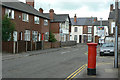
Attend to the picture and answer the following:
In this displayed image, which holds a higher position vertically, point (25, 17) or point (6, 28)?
point (25, 17)

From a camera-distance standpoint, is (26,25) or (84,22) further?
(84,22)

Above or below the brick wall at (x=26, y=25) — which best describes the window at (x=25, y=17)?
above

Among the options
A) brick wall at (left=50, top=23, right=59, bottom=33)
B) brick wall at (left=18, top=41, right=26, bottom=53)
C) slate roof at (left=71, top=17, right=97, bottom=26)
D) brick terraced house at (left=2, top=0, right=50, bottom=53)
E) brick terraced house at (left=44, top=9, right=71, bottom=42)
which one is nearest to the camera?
brick wall at (left=18, top=41, right=26, bottom=53)

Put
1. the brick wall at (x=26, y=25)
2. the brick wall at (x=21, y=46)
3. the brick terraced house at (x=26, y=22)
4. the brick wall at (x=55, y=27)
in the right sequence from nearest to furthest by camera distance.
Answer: the brick wall at (x=21, y=46), the brick terraced house at (x=26, y=22), the brick wall at (x=26, y=25), the brick wall at (x=55, y=27)

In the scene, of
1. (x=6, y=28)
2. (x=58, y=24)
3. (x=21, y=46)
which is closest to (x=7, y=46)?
(x=6, y=28)

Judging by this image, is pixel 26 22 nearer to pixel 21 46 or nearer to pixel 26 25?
pixel 26 25

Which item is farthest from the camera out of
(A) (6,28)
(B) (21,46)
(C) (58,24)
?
(C) (58,24)

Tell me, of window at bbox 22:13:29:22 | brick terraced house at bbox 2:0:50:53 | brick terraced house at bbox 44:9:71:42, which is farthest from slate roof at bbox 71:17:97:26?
window at bbox 22:13:29:22

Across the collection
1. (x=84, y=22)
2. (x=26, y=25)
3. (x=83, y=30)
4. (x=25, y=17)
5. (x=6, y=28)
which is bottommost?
(x=6, y=28)

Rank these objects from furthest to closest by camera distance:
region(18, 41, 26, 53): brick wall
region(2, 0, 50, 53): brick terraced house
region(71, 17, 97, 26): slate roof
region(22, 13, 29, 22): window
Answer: region(71, 17, 97, 26): slate roof → region(22, 13, 29, 22): window → region(2, 0, 50, 53): brick terraced house → region(18, 41, 26, 53): brick wall

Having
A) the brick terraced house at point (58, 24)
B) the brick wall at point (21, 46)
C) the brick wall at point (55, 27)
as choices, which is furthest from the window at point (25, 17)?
the brick wall at point (55, 27)

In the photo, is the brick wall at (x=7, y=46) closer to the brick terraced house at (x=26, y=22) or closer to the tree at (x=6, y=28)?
the tree at (x=6, y=28)

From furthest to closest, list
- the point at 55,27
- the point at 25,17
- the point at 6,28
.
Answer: the point at 55,27 → the point at 25,17 → the point at 6,28

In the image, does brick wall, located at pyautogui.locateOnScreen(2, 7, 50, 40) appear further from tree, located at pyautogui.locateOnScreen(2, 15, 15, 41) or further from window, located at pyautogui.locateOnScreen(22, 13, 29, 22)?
tree, located at pyautogui.locateOnScreen(2, 15, 15, 41)
